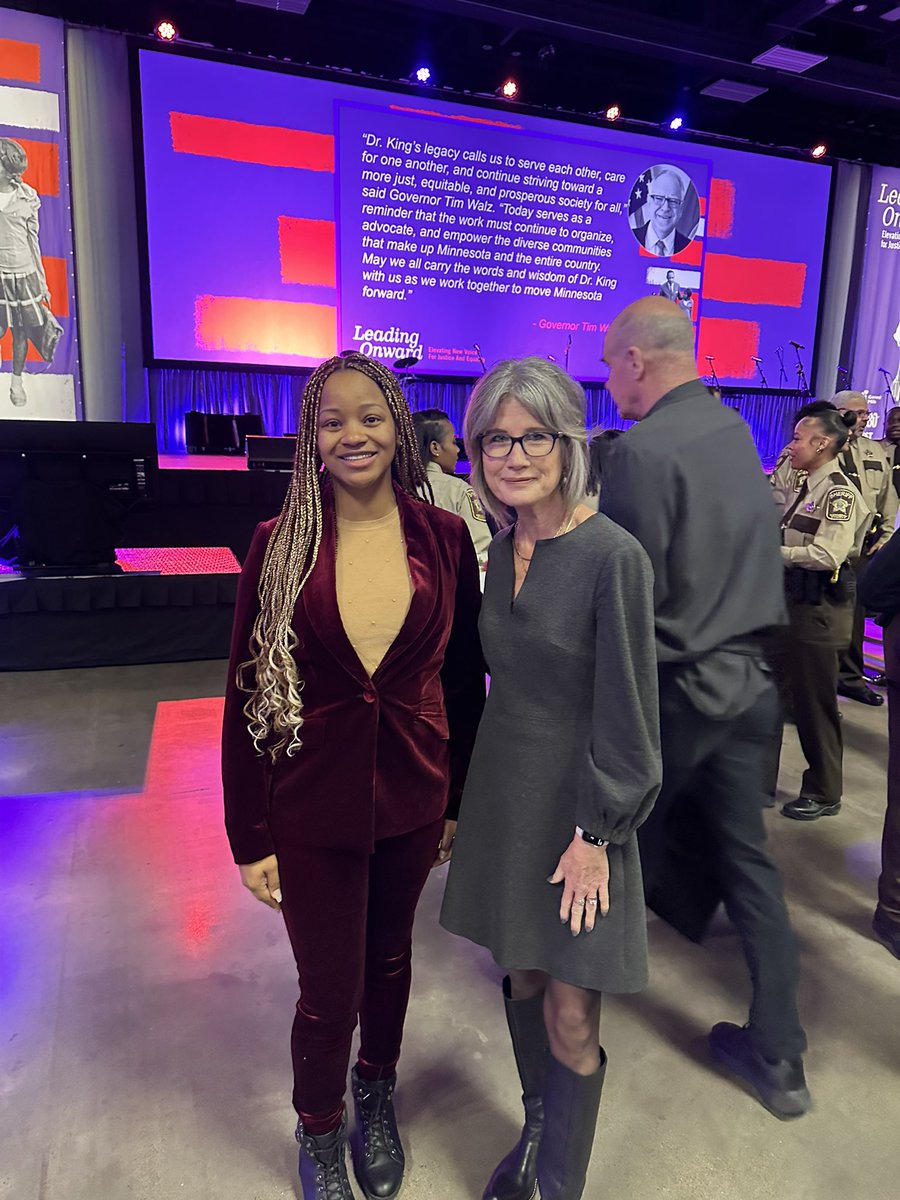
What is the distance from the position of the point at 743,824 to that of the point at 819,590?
4.62 feet

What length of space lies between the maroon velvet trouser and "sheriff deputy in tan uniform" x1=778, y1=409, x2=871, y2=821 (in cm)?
185

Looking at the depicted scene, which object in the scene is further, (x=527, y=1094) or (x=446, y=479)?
(x=446, y=479)

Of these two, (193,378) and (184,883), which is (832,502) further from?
(193,378)

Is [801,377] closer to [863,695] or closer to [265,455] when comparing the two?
[863,695]

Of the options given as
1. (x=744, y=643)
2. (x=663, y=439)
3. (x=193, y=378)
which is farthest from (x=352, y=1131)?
(x=193, y=378)

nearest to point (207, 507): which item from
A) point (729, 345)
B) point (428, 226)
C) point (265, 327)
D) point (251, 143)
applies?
point (265, 327)

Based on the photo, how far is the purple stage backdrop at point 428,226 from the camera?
21.3 ft

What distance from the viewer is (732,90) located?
23.5 ft

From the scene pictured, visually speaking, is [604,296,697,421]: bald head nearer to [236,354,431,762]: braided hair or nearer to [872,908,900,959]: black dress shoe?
[236,354,431,762]: braided hair

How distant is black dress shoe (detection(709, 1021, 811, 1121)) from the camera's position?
1.60m

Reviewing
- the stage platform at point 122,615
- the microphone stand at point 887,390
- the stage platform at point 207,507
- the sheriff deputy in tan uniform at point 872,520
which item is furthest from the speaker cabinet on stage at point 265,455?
the microphone stand at point 887,390

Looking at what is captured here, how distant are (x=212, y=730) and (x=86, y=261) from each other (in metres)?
4.79

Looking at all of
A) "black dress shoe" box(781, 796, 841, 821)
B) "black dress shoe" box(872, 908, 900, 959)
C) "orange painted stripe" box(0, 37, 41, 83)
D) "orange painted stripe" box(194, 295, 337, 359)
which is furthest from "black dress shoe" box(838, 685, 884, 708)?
"orange painted stripe" box(0, 37, 41, 83)

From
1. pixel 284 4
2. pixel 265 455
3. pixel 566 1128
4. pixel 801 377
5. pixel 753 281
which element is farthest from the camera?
pixel 801 377
